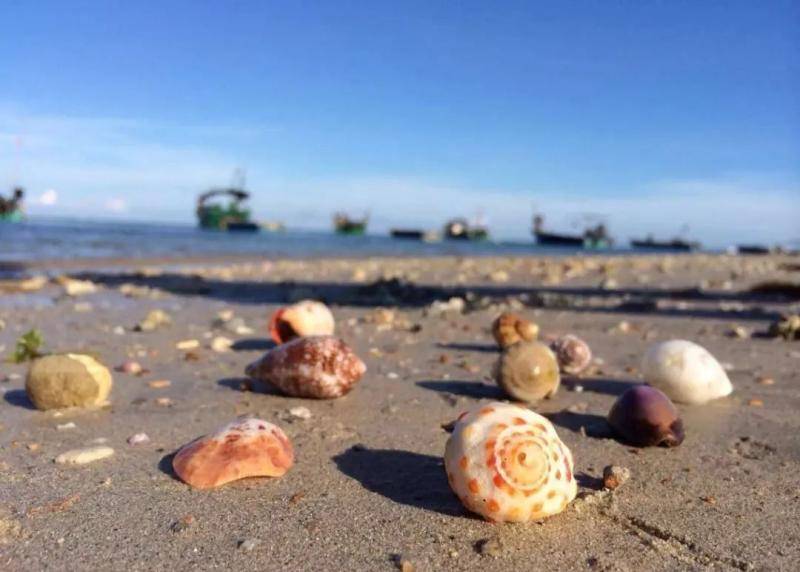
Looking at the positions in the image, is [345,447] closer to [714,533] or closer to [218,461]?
[218,461]

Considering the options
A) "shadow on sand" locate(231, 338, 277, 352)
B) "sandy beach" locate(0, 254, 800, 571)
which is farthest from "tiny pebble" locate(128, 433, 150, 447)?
"shadow on sand" locate(231, 338, 277, 352)

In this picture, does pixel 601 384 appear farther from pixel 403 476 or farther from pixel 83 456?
pixel 83 456

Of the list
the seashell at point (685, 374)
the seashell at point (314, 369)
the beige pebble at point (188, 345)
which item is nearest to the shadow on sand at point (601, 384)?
the seashell at point (685, 374)

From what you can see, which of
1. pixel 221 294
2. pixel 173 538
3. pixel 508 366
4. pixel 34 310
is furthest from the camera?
pixel 221 294

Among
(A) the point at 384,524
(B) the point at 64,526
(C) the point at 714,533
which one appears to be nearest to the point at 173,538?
(B) the point at 64,526

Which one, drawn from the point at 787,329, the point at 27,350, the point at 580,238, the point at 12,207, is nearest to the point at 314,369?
the point at 27,350

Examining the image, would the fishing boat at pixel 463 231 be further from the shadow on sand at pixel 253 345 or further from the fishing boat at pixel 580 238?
the shadow on sand at pixel 253 345
